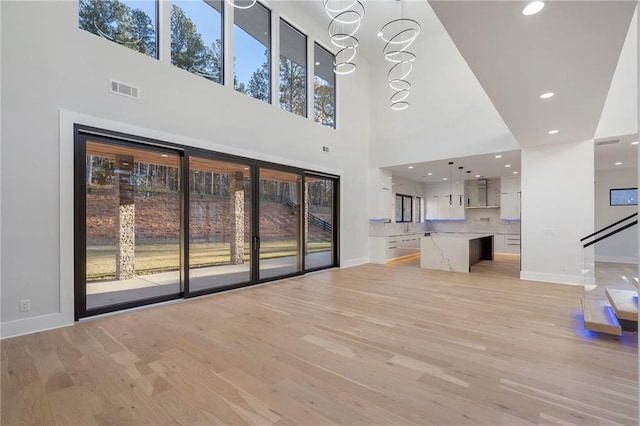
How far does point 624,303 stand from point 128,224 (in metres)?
6.67

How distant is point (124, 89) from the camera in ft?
13.3

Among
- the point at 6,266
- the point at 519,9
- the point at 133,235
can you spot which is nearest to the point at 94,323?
the point at 6,266

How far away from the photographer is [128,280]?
15.8ft

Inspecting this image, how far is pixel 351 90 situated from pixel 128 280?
7.19 m

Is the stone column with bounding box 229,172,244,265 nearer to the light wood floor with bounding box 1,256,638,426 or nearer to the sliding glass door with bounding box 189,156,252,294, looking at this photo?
the sliding glass door with bounding box 189,156,252,294

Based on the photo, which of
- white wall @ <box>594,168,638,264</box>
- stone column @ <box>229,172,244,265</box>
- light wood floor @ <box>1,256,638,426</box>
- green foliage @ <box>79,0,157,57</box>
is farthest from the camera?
white wall @ <box>594,168,638,264</box>

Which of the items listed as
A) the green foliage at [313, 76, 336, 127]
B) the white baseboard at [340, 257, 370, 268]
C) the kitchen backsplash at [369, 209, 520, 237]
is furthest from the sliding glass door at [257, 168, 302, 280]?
the kitchen backsplash at [369, 209, 520, 237]

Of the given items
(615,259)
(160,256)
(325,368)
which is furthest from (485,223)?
(160,256)

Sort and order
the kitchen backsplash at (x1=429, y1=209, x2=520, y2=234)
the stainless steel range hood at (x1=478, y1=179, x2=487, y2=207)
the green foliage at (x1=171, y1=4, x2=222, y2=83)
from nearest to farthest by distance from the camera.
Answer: the green foliage at (x1=171, y1=4, x2=222, y2=83)
the kitchen backsplash at (x1=429, y1=209, x2=520, y2=234)
the stainless steel range hood at (x1=478, y1=179, x2=487, y2=207)

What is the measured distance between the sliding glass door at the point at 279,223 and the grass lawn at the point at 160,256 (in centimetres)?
13

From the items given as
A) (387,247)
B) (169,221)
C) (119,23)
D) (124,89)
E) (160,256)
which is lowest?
→ (387,247)

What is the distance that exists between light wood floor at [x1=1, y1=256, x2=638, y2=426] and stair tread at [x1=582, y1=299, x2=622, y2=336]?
0.11 meters

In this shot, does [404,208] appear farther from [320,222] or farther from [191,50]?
[191,50]

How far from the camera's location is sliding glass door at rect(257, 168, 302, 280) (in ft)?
19.5
